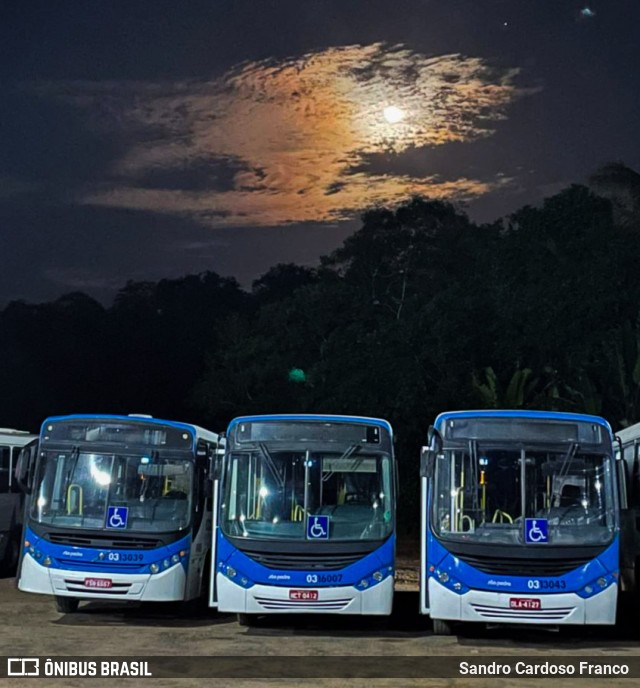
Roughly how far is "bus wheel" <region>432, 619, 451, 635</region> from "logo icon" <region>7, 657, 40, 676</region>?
182 inches

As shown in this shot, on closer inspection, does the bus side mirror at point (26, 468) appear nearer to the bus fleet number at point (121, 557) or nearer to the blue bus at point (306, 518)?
the bus fleet number at point (121, 557)

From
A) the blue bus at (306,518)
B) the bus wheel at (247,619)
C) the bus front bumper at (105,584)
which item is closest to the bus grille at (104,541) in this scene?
the bus front bumper at (105,584)

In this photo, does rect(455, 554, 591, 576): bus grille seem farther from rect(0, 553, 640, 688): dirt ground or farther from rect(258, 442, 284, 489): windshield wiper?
rect(258, 442, 284, 489): windshield wiper

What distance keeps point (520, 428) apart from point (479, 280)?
61.6 feet

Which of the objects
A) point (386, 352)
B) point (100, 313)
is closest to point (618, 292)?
point (386, 352)

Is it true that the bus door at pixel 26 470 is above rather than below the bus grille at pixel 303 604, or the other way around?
above

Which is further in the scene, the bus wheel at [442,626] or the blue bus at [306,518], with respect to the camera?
the bus wheel at [442,626]

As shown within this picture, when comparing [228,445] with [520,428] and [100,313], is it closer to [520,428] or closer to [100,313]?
[520,428]

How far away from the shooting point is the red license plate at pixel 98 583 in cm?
1488

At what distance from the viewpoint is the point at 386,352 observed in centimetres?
3080

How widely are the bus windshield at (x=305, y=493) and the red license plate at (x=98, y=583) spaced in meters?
1.70

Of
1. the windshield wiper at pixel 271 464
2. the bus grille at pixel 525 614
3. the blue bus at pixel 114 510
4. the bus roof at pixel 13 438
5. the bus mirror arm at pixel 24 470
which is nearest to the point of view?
the bus grille at pixel 525 614

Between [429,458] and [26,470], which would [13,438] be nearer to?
[26,470]

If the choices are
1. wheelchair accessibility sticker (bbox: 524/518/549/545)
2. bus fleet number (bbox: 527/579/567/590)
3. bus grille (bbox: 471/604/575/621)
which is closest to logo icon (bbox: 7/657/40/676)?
bus grille (bbox: 471/604/575/621)
